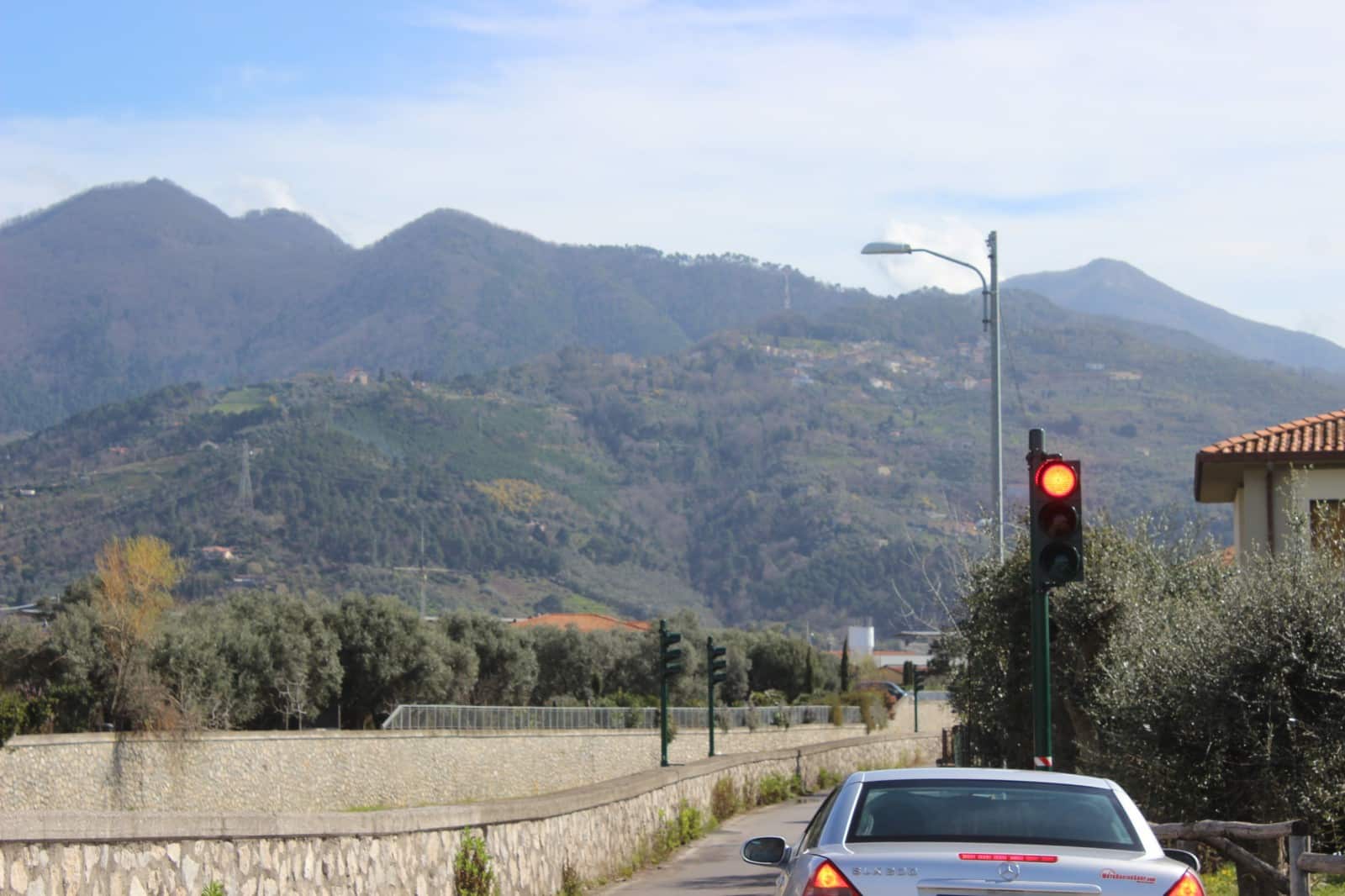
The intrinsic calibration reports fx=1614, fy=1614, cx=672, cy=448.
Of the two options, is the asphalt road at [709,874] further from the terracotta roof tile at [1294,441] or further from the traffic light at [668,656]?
the terracotta roof tile at [1294,441]

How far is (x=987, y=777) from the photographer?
7.61 metres

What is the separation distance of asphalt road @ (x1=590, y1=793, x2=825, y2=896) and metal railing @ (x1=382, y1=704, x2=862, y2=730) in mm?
24509

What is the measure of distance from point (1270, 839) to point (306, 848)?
6.22 meters

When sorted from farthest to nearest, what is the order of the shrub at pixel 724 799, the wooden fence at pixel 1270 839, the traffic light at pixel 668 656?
the traffic light at pixel 668 656 < the shrub at pixel 724 799 < the wooden fence at pixel 1270 839

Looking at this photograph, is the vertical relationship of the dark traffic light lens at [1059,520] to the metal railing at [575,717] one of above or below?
above

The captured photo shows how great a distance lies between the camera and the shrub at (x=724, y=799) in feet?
93.5

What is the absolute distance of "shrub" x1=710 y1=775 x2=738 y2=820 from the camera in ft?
93.5

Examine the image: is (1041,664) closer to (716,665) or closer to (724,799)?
(724,799)

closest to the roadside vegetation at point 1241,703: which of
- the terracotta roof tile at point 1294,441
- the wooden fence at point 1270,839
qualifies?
the wooden fence at point 1270,839

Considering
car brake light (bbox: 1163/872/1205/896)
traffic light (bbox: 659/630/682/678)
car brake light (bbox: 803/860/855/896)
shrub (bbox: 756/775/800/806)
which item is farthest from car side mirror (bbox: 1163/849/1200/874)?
shrub (bbox: 756/775/800/806)

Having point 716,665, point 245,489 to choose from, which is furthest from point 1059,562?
point 245,489

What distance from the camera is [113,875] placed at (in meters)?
8.04

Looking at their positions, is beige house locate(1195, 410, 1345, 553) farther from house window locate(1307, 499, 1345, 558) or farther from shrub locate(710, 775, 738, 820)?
shrub locate(710, 775, 738, 820)

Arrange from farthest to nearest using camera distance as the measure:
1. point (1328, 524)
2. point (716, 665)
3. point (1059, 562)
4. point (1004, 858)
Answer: point (716, 665) < point (1328, 524) < point (1059, 562) < point (1004, 858)
